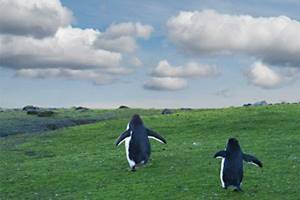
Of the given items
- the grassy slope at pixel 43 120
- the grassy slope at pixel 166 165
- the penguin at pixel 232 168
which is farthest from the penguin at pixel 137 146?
the grassy slope at pixel 43 120

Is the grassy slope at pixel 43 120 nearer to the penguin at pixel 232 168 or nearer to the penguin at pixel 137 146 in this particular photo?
the penguin at pixel 137 146

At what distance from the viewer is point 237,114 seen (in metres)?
48.0

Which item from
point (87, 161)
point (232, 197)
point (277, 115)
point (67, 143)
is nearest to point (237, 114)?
point (277, 115)

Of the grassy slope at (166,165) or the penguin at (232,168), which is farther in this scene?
the grassy slope at (166,165)

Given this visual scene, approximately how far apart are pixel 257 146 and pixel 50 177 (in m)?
11.5

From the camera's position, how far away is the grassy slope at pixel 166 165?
20422 mm

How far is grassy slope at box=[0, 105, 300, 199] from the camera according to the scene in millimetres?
20422

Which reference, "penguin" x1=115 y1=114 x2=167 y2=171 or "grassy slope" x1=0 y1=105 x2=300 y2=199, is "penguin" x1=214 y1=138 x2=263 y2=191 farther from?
"penguin" x1=115 y1=114 x2=167 y2=171

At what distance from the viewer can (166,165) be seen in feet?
82.3

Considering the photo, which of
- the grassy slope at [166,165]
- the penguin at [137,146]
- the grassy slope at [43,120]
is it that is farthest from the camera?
the grassy slope at [43,120]

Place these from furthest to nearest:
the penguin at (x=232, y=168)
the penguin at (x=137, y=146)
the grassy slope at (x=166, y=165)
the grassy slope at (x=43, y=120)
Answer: the grassy slope at (x=43, y=120), the penguin at (x=137, y=146), the grassy slope at (x=166, y=165), the penguin at (x=232, y=168)

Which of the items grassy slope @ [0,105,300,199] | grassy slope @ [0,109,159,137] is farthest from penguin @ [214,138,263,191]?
grassy slope @ [0,109,159,137]

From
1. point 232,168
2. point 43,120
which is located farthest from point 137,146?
point 43,120

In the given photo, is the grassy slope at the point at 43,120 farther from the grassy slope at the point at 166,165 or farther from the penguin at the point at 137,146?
the penguin at the point at 137,146
